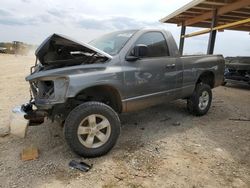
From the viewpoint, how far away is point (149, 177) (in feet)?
11.3

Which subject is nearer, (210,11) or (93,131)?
(93,131)

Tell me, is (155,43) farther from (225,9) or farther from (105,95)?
(225,9)

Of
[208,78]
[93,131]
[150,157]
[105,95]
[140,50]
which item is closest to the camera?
[93,131]

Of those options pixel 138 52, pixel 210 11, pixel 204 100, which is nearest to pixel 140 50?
pixel 138 52

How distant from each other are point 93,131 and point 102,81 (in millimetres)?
760

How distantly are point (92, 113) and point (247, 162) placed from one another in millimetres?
2408

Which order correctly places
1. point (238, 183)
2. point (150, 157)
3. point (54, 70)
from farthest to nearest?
point (150, 157) → point (54, 70) → point (238, 183)

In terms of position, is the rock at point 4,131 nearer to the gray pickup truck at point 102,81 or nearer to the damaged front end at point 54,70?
the damaged front end at point 54,70

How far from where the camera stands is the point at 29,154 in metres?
3.96

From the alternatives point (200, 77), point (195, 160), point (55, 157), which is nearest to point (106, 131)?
point (55, 157)

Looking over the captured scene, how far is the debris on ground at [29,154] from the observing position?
12.8 ft

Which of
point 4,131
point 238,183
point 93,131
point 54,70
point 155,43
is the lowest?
point 238,183

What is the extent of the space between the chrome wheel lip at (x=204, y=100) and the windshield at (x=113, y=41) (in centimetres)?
239

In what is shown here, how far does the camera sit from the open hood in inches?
160
